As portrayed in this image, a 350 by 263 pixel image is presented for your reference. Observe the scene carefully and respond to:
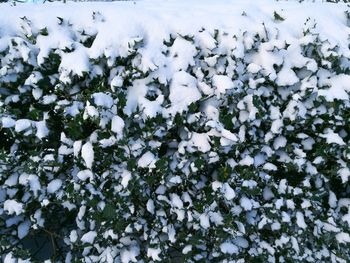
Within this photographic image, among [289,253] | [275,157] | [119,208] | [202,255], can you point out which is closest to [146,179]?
[119,208]

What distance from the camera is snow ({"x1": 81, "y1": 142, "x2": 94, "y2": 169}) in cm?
293

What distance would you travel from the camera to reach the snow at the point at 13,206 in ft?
10.1

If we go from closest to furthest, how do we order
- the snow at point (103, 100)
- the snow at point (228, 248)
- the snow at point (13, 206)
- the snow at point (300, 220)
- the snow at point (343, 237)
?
the snow at point (103, 100) < the snow at point (13, 206) < the snow at point (228, 248) < the snow at point (300, 220) < the snow at point (343, 237)

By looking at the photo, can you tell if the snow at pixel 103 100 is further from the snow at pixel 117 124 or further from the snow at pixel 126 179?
the snow at pixel 126 179

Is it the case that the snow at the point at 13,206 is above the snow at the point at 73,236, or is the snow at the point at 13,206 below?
above

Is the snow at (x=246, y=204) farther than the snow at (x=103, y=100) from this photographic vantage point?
Yes

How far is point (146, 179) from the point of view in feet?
10.1

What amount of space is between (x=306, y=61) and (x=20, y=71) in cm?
218

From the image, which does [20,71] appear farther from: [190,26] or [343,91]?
[343,91]

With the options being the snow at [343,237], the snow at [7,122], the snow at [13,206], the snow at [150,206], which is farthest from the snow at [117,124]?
the snow at [343,237]

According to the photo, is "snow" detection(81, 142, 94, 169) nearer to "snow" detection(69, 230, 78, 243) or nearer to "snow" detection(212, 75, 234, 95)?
"snow" detection(69, 230, 78, 243)

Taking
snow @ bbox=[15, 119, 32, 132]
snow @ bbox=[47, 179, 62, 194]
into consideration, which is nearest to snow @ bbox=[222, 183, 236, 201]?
snow @ bbox=[47, 179, 62, 194]

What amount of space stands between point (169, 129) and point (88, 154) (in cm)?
63

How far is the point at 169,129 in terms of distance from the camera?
A: 3104 millimetres
